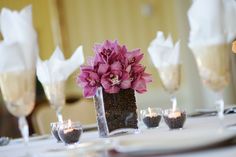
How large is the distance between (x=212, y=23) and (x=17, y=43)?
43 centimetres

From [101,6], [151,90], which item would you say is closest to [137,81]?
[151,90]

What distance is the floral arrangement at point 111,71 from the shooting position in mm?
1218

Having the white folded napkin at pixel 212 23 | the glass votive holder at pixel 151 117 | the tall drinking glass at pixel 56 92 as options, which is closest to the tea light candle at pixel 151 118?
the glass votive holder at pixel 151 117

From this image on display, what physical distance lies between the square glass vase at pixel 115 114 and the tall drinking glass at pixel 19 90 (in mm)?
225

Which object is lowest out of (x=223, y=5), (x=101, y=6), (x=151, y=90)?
(x=151, y=90)

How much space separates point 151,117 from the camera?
1369 millimetres

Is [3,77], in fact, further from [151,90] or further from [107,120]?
[151,90]

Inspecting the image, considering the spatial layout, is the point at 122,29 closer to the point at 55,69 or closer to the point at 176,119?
the point at 55,69

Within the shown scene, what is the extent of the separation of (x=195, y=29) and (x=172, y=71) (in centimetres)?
68

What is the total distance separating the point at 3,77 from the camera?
3.44 feet

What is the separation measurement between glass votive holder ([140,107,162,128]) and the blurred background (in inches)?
96.4

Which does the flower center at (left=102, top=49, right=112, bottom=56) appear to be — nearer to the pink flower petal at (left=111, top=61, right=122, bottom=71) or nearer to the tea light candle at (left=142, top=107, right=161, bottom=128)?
the pink flower petal at (left=111, top=61, right=122, bottom=71)

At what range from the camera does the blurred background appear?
4.05 meters

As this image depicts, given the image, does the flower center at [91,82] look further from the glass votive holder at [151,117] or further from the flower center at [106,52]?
the glass votive holder at [151,117]
